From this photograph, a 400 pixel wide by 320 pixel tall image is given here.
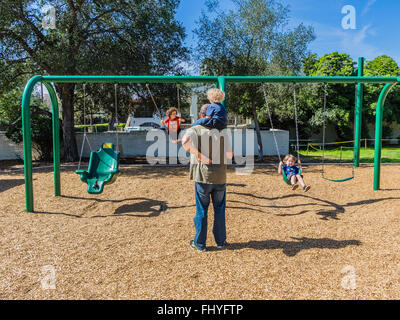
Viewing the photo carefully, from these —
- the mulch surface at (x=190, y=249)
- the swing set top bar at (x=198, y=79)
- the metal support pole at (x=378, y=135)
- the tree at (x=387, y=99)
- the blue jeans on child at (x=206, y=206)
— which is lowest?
the mulch surface at (x=190, y=249)

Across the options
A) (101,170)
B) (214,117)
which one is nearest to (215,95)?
(214,117)

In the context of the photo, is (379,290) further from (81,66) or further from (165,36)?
(165,36)

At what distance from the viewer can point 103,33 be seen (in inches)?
422

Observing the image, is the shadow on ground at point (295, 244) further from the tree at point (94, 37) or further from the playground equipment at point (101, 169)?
the tree at point (94, 37)

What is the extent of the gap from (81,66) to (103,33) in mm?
2089

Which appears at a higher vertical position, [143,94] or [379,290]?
[143,94]

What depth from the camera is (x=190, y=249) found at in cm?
383

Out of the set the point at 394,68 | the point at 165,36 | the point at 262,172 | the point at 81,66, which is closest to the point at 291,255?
the point at 262,172

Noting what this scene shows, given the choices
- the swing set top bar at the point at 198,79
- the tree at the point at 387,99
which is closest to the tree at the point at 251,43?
the swing set top bar at the point at 198,79

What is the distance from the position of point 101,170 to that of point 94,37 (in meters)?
6.37

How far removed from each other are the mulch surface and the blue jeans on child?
0.22 metres

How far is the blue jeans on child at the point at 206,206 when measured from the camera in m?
3.57

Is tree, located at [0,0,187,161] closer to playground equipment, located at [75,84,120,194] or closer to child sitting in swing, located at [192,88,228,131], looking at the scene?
playground equipment, located at [75,84,120,194]

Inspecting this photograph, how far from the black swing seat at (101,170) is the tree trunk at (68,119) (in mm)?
6439
